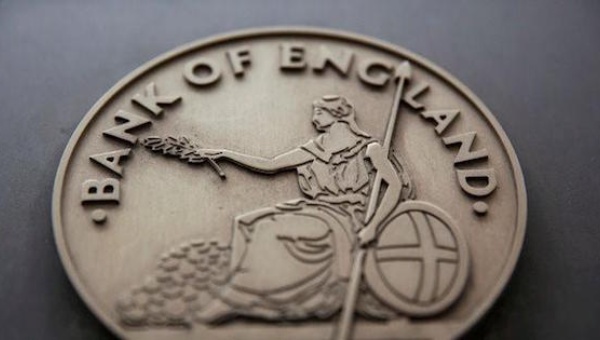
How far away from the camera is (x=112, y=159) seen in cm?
162

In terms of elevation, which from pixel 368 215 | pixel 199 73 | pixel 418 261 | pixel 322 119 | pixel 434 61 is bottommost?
pixel 418 261

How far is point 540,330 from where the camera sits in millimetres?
1487

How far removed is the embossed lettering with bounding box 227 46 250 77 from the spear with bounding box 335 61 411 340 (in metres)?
0.42

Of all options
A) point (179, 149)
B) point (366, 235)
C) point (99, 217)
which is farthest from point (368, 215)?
point (99, 217)

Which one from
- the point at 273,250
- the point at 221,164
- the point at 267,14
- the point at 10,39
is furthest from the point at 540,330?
the point at 10,39

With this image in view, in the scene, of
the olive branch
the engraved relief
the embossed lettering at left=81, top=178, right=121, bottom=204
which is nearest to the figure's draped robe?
the engraved relief

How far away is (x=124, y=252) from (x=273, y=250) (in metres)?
0.33

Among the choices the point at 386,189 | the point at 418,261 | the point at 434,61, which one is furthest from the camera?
the point at 434,61

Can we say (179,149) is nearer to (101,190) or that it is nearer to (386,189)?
(101,190)

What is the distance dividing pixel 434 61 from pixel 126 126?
2.97 feet

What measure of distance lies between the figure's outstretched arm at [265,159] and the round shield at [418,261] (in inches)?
10.8

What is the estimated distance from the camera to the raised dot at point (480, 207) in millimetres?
1558

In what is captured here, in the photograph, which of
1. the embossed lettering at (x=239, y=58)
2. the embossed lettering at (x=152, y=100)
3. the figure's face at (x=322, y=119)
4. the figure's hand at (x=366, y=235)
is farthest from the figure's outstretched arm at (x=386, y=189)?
the embossed lettering at (x=152, y=100)

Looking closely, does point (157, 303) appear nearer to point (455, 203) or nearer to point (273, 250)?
point (273, 250)
